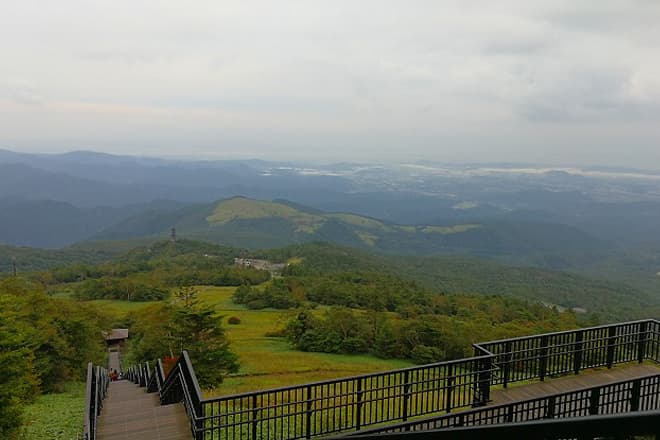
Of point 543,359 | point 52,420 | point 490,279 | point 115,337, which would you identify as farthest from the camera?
point 490,279

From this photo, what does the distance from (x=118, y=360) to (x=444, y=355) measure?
2889 cm

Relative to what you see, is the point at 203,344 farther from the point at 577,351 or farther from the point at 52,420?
the point at 577,351

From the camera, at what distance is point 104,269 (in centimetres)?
10119

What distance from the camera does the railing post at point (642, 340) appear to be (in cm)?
1120

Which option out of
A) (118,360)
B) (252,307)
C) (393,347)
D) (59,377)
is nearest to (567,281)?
(252,307)

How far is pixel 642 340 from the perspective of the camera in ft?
36.9

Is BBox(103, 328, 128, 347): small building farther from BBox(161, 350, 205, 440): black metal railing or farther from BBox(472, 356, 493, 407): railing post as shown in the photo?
BBox(472, 356, 493, 407): railing post

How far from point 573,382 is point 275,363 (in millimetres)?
28204

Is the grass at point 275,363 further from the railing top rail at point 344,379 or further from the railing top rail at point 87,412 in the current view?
the railing top rail at point 344,379

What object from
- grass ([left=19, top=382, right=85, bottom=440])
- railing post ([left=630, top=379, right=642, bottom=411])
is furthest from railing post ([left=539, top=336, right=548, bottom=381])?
grass ([left=19, top=382, right=85, bottom=440])

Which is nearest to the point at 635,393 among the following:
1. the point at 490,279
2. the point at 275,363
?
the point at 275,363

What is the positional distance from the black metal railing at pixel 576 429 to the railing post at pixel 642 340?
11370mm

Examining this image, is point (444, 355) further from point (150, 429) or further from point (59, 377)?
point (150, 429)

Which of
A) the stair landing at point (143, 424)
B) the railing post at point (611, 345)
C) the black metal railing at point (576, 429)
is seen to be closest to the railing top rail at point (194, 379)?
the stair landing at point (143, 424)
